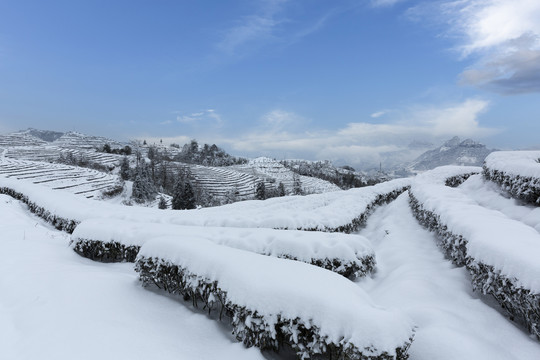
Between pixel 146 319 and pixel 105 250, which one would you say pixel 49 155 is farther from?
pixel 146 319

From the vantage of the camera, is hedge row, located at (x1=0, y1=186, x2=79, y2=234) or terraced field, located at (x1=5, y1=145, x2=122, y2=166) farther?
terraced field, located at (x1=5, y1=145, x2=122, y2=166)

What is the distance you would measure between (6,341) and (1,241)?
5262 millimetres

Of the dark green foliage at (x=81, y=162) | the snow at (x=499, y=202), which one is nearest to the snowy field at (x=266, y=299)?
the snow at (x=499, y=202)

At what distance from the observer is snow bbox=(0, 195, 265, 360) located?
2828 millimetres

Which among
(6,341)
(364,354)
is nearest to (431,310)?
(364,354)

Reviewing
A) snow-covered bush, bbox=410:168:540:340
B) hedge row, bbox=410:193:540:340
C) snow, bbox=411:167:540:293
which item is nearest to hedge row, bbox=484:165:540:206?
snow, bbox=411:167:540:293

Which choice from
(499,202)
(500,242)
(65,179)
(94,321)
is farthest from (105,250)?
(65,179)

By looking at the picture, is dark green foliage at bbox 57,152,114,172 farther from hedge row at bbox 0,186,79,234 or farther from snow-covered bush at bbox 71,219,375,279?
snow-covered bush at bbox 71,219,375,279

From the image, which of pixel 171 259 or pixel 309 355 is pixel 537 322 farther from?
pixel 171 259

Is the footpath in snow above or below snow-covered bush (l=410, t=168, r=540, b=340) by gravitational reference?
below

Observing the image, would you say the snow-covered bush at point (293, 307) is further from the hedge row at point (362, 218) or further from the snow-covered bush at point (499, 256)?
the hedge row at point (362, 218)

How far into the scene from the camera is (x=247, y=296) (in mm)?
3004

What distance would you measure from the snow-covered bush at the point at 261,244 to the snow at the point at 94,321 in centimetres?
120

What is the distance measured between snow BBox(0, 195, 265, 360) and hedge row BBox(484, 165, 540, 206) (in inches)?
335
